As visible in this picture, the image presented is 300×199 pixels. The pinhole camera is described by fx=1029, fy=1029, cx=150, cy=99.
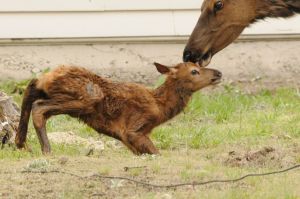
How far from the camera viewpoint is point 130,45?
14.3 meters

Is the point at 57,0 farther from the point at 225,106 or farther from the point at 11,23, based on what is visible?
the point at 225,106

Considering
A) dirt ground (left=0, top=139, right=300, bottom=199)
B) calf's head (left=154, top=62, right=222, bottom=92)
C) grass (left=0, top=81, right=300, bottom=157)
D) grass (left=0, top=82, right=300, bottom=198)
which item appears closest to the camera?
dirt ground (left=0, top=139, right=300, bottom=199)

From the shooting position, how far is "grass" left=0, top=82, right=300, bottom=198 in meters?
7.48

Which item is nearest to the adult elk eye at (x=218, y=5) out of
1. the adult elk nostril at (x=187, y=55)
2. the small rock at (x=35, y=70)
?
the adult elk nostril at (x=187, y=55)

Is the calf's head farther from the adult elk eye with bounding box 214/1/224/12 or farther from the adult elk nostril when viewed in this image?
the adult elk eye with bounding box 214/1/224/12

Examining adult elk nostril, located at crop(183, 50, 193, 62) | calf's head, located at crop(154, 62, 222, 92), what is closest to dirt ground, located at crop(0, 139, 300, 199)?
calf's head, located at crop(154, 62, 222, 92)

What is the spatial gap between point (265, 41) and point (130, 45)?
1915mm

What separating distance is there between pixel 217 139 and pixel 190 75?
87 centimetres

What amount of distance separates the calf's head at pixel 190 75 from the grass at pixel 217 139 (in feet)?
2.03

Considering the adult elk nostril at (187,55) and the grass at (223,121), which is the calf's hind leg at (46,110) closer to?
the grass at (223,121)

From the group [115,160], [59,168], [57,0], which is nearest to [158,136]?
[115,160]

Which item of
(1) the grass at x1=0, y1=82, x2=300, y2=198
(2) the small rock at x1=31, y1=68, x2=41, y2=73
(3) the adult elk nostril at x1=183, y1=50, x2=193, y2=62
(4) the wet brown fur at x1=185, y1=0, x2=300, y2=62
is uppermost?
(4) the wet brown fur at x1=185, y1=0, x2=300, y2=62

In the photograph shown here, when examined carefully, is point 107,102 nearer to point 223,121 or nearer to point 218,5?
point 218,5

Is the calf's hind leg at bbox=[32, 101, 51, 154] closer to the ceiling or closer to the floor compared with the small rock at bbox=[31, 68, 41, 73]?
closer to the ceiling
